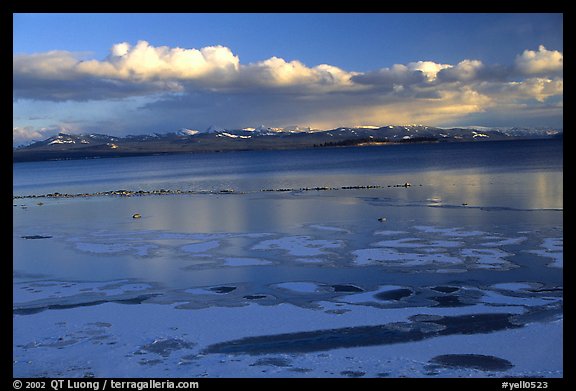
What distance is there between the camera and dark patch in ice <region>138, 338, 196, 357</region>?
8930 mm

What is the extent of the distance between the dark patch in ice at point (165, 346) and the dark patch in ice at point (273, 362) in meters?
1.37

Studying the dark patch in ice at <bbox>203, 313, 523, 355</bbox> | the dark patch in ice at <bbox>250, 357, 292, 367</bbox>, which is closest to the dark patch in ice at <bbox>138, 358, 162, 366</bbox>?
the dark patch in ice at <bbox>203, 313, 523, 355</bbox>

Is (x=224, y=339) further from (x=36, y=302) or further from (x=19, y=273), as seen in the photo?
(x=19, y=273)

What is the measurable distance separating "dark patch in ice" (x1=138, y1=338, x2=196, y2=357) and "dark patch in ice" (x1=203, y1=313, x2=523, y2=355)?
46 cm

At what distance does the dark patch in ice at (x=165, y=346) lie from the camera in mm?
8930

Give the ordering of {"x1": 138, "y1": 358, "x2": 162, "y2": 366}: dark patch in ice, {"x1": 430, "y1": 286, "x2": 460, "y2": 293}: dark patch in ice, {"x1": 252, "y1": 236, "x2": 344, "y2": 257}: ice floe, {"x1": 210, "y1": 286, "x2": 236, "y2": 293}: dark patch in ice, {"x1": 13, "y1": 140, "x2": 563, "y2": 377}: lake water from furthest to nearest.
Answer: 1. {"x1": 252, "y1": 236, "x2": 344, "y2": 257}: ice floe
2. {"x1": 210, "y1": 286, "x2": 236, "y2": 293}: dark patch in ice
3. {"x1": 430, "y1": 286, "x2": 460, "y2": 293}: dark patch in ice
4. {"x1": 13, "y1": 140, "x2": 563, "y2": 377}: lake water
5. {"x1": 138, "y1": 358, "x2": 162, "y2": 366}: dark patch in ice

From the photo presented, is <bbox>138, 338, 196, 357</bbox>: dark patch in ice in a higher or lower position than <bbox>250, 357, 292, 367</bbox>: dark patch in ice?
higher

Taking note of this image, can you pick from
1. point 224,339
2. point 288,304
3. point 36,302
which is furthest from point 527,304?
point 36,302

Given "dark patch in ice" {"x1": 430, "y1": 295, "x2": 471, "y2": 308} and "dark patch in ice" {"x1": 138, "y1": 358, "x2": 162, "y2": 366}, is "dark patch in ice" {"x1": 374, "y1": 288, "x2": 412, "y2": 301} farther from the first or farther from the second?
"dark patch in ice" {"x1": 138, "y1": 358, "x2": 162, "y2": 366}

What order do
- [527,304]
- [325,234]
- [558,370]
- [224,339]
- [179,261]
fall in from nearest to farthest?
[558,370] → [224,339] → [527,304] → [179,261] → [325,234]

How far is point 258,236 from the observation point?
19.1 metres
